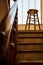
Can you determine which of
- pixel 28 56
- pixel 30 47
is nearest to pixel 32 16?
pixel 30 47

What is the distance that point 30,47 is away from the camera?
300 centimetres

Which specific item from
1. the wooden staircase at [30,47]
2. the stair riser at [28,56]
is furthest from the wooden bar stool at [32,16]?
the stair riser at [28,56]

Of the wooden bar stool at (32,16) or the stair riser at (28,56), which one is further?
the wooden bar stool at (32,16)

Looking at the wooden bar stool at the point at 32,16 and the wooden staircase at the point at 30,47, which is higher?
the wooden bar stool at the point at 32,16

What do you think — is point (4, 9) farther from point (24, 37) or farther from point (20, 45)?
point (20, 45)

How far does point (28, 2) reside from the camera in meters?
5.93

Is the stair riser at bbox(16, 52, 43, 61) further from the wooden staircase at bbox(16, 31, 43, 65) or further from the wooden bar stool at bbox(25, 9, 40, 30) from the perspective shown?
the wooden bar stool at bbox(25, 9, 40, 30)

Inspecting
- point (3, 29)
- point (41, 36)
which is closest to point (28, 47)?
point (41, 36)

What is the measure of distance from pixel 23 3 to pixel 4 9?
207 cm

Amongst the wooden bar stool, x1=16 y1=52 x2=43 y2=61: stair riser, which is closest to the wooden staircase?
x1=16 y1=52 x2=43 y2=61: stair riser

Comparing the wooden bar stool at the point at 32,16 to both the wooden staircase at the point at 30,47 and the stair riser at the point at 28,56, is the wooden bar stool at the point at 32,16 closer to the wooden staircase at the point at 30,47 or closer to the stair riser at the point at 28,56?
the wooden staircase at the point at 30,47

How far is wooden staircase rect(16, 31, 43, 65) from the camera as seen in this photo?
263 cm

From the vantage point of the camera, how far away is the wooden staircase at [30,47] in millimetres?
2629

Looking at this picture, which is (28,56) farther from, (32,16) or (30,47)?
(32,16)
